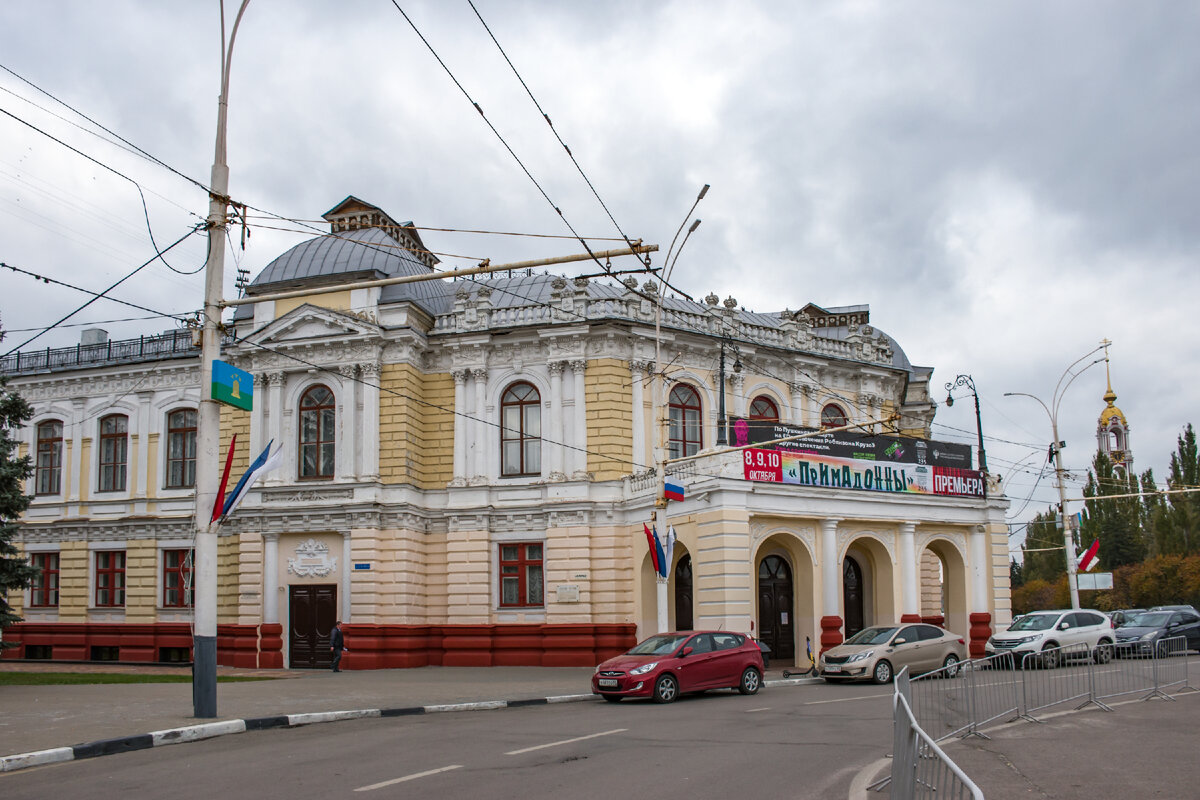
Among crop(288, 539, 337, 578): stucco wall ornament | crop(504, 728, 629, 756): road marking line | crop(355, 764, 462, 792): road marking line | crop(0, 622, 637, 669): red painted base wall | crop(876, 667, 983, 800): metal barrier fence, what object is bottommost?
crop(0, 622, 637, 669): red painted base wall

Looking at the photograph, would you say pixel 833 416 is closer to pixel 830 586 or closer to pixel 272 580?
pixel 830 586

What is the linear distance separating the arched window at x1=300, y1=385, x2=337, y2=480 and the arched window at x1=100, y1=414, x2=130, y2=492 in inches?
357

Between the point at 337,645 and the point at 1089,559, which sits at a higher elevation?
the point at 1089,559

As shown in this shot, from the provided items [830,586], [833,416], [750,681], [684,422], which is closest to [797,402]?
[833,416]

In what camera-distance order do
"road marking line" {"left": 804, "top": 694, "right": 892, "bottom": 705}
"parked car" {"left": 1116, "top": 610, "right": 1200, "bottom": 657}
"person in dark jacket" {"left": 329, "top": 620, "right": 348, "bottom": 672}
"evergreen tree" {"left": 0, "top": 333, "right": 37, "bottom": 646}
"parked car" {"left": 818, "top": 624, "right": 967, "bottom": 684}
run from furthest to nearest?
"parked car" {"left": 1116, "top": 610, "right": 1200, "bottom": 657}, "person in dark jacket" {"left": 329, "top": 620, "right": 348, "bottom": 672}, "evergreen tree" {"left": 0, "top": 333, "right": 37, "bottom": 646}, "parked car" {"left": 818, "top": 624, "right": 967, "bottom": 684}, "road marking line" {"left": 804, "top": 694, "right": 892, "bottom": 705}

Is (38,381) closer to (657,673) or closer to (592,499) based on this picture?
(592,499)

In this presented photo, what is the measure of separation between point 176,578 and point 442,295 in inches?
548

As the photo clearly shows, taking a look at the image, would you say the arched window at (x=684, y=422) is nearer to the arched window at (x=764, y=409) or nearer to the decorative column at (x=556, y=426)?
the arched window at (x=764, y=409)

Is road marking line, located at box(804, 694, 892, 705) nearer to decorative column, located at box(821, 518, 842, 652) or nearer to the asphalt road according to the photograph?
the asphalt road

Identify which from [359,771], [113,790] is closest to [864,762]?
[359,771]

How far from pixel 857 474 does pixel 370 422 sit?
599 inches

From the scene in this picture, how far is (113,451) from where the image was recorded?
130 ft

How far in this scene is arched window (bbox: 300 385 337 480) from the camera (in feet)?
113

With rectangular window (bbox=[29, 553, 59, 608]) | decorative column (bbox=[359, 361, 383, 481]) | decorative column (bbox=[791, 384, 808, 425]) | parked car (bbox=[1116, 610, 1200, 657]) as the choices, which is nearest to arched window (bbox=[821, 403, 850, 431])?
decorative column (bbox=[791, 384, 808, 425])
